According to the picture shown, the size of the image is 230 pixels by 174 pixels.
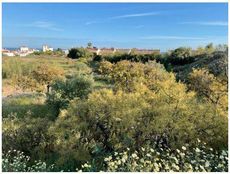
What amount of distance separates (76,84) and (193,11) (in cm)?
900

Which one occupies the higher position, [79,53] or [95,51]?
[95,51]

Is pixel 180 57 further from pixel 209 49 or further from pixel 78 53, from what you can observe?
pixel 78 53

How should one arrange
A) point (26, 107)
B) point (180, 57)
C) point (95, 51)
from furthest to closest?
point (95, 51) < point (180, 57) < point (26, 107)

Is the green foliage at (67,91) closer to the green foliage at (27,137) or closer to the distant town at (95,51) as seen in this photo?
the green foliage at (27,137)

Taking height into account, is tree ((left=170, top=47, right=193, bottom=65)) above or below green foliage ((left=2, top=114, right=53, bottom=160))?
above

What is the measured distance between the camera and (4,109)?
12.4 meters

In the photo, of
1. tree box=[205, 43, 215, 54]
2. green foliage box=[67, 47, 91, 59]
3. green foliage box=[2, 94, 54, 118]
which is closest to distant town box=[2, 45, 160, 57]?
green foliage box=[67, 47, 91, 59]

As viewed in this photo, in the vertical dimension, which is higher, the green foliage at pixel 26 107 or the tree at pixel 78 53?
the tree at pixel 78 53

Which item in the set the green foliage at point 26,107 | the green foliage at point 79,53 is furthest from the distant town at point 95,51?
the green foliage at point 26,107

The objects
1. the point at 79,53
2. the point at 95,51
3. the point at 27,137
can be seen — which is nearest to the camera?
the point at 27,137

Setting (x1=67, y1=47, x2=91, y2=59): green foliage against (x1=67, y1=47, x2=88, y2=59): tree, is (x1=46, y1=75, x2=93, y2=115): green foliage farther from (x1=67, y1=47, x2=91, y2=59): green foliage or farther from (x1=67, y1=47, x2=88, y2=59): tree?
(x1=67, y1=47, x2=88, y2=59): tree

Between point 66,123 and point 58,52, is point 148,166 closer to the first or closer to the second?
point 66,123

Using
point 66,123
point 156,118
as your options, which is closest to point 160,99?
point 156,118

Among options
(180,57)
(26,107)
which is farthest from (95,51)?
(26,107)
